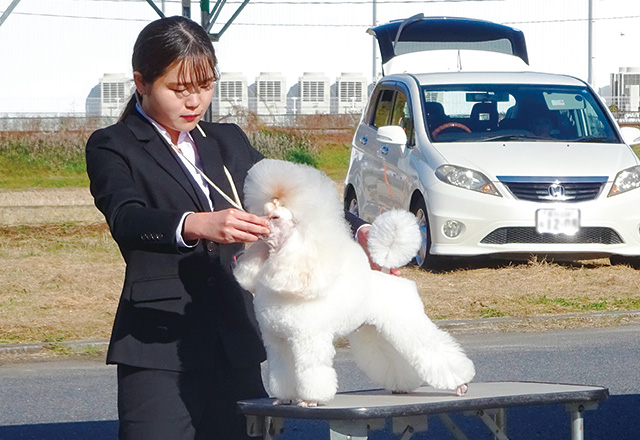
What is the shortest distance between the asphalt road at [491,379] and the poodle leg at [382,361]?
225cm

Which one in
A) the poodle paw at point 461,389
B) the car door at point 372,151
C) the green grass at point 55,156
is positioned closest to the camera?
the poodle paw at point 461,389

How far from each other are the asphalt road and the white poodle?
2453mm

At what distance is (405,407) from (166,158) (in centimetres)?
87

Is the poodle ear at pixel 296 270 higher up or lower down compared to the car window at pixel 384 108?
lower down

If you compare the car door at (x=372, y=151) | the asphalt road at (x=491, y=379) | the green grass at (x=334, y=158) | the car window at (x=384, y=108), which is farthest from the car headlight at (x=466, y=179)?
the green grass at (x=334, y=158)

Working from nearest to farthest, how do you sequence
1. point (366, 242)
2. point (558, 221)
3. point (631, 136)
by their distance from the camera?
1. point (366, 242)
2. point (558, 221)
3. point (631, 136)

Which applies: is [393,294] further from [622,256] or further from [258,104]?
[258,104]

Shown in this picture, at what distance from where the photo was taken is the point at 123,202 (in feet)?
8.37

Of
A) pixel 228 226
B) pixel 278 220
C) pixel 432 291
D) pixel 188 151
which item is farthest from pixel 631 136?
pixel 228 226

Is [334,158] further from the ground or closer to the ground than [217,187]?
closer to the ground

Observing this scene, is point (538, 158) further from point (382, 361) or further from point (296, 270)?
point (296, 270)

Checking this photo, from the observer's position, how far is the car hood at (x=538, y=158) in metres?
9.07

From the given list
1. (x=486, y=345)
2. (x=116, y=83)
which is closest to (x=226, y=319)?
(x=486, y=345)

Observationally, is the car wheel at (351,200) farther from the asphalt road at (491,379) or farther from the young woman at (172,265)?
the young woman at (172,265)
